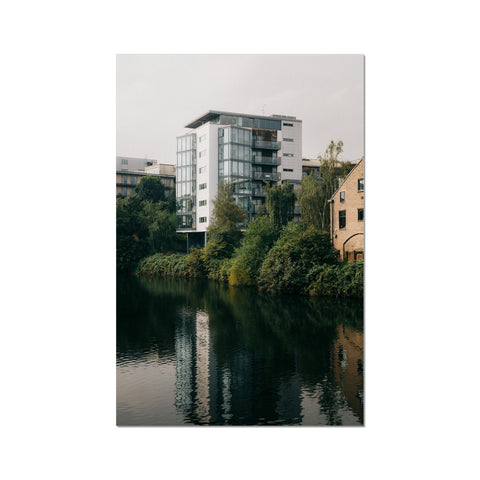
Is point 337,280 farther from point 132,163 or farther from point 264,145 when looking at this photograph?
point 132,163

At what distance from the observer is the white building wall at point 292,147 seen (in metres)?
7.47

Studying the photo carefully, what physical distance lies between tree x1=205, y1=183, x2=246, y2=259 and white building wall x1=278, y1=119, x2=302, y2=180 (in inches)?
37.6

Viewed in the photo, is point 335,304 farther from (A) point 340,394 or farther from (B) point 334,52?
(B) point 334,52

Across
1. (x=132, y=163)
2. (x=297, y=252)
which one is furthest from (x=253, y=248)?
(x=132, y=163)

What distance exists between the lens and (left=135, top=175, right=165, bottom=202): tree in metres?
7.52

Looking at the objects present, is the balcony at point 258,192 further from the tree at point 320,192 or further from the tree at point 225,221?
the tree at point 320,192

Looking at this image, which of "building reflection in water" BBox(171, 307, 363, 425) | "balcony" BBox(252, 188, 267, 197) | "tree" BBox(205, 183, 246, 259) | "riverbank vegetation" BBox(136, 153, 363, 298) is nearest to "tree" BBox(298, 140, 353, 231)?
"riverbank vegetation" BBox(136, 153, 363, 298)

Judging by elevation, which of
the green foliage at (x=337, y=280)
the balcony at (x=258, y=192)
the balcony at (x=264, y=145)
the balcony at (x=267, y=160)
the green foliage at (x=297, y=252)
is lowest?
the green foliage at (x=337, y=280)

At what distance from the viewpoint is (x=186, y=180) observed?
808 centimetres

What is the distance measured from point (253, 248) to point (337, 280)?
62.0 inches

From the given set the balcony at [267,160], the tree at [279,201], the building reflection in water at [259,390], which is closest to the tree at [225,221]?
the tree at [279,201]

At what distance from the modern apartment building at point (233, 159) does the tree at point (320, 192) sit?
0.89ft
